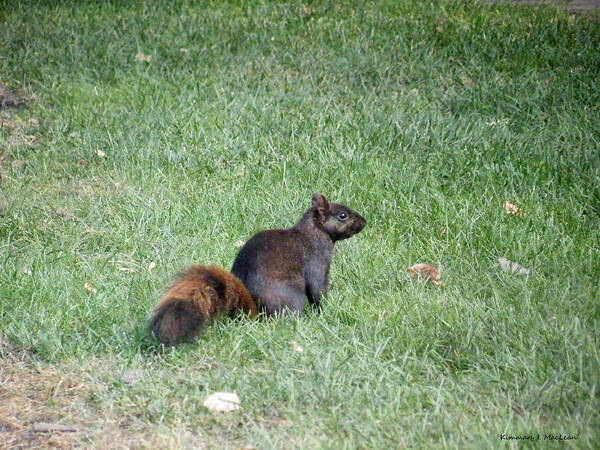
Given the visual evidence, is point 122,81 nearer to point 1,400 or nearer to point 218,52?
point 218,52

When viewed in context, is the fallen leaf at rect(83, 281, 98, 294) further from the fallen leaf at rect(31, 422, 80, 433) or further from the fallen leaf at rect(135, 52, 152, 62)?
the fallen leaf at rect(135, 52, 152, 62)

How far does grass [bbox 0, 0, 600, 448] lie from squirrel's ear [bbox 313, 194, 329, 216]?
14.9 inches

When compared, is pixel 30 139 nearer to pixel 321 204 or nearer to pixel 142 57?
pixel 142 57

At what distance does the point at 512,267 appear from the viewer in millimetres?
4668

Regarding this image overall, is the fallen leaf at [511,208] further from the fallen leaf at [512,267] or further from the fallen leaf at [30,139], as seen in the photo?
the fallen leaf at [30,139]

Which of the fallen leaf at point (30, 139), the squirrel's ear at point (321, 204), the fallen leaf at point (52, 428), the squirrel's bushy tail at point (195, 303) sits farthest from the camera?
the fallen leaf at point (30, 139)

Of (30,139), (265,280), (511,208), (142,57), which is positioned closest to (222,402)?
(265,280)

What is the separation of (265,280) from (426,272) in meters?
0.92

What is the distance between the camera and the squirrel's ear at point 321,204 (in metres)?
4.66

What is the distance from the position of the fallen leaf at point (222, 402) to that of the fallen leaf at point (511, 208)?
8.38ft

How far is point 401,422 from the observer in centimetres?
320

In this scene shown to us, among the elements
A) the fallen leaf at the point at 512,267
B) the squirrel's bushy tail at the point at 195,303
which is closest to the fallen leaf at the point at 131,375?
the squirrel's bushy tail at the point at 195,303

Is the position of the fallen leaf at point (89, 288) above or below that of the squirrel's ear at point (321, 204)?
below

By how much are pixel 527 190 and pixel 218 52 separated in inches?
144
